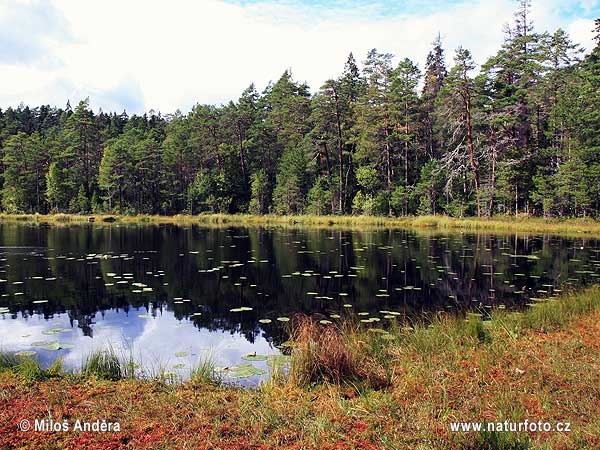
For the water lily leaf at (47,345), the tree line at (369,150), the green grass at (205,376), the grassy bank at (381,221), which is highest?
the tree line at (369,150)

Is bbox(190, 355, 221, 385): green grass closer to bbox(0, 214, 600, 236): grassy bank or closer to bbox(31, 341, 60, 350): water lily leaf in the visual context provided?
bbox(31, 341, 60, 350): water lily leaf

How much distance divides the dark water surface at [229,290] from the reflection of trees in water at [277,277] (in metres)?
0.04

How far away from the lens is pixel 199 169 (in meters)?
66.3

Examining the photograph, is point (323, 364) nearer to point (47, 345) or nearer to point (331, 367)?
point (331, 367)

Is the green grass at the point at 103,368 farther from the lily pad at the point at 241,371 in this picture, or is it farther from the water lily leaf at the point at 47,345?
the water lily leaf at the point at 47,345

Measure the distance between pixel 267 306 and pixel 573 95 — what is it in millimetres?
34950

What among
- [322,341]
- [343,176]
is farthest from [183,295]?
[343,176]

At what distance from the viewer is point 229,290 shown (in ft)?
41.9

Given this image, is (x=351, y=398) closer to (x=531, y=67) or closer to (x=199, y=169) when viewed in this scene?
(x=531, y=67)

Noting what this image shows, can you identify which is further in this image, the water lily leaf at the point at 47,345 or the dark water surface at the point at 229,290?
the dark water surface at the point at 229,290

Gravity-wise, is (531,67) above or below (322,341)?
above

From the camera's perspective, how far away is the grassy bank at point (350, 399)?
4.04 meters

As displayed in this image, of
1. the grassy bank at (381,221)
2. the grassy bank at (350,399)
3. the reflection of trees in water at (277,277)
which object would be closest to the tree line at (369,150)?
the grassy bank at (381,221)

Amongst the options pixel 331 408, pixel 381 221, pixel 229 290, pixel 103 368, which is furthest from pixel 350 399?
pixel 381 221
